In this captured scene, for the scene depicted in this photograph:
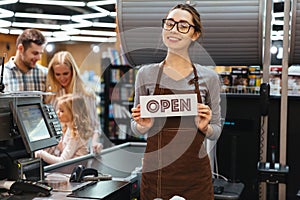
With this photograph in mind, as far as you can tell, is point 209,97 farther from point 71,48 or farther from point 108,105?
point 71,48

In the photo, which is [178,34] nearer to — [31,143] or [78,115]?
[31,143]

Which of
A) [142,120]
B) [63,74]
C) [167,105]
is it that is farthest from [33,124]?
[63,74]

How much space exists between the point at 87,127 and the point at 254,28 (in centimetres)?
135

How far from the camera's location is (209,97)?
5.94ft

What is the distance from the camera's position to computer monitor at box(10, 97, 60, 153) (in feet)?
5.89

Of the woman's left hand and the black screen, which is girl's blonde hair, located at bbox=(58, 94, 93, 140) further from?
the woman's left hand

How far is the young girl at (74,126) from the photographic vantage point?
9.86ft

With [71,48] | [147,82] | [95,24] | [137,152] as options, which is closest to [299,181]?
[137,152]

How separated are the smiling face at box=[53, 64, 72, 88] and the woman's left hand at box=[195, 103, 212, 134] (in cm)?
169

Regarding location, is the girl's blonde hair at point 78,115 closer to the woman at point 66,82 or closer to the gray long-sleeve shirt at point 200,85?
the woman at point 66,82

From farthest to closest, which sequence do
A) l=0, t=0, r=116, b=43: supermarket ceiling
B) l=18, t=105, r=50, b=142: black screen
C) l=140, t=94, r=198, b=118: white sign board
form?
1. l=0, t=0, r=116, b=43: supermarket ceiling
2. l=18, t=105, r=50, b=142: black screen
3. l=140, t=94, r=198, b=118: white sign board

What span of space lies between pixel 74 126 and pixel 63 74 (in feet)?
1.38

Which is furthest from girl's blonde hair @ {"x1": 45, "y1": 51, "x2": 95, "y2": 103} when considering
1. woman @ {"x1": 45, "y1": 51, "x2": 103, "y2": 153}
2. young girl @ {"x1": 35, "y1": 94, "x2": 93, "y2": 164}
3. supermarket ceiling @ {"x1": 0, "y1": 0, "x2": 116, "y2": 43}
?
supermarket ceiling @ {"x1": 0, "y1": 0, "x2": 116, "y2": 43}

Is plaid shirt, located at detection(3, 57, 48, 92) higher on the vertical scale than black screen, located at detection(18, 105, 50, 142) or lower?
higher
